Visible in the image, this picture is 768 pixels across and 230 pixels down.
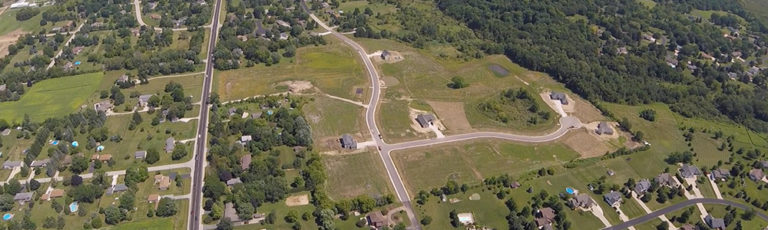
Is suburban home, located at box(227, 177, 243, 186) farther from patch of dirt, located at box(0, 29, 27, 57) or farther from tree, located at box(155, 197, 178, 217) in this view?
patch of dirt, located at box(0, 29, 27, 57)

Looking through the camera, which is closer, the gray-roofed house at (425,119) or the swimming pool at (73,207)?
the swimming pool at (73,207)

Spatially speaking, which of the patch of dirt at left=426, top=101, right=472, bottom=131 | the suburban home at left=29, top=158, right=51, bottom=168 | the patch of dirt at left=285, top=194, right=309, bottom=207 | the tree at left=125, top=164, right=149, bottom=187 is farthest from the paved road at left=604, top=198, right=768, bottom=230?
the suburban home at left=29, top=158, right=51, bottom=168

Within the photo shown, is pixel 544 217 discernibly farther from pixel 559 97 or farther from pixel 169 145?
pixel 169 145

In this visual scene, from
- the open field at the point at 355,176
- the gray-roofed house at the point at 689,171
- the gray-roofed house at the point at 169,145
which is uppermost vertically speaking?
the gray-roofed house at the point at 169,145

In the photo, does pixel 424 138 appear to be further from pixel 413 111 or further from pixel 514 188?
pixel 514 188

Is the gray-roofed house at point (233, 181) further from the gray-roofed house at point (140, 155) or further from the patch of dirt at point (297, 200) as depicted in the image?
the gray-roofed house at point (140, 155)

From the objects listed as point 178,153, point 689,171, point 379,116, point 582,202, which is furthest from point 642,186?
point 178,153

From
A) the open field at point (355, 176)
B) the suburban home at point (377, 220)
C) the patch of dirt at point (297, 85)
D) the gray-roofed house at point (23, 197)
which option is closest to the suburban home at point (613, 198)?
the open field at point (355, 176)
